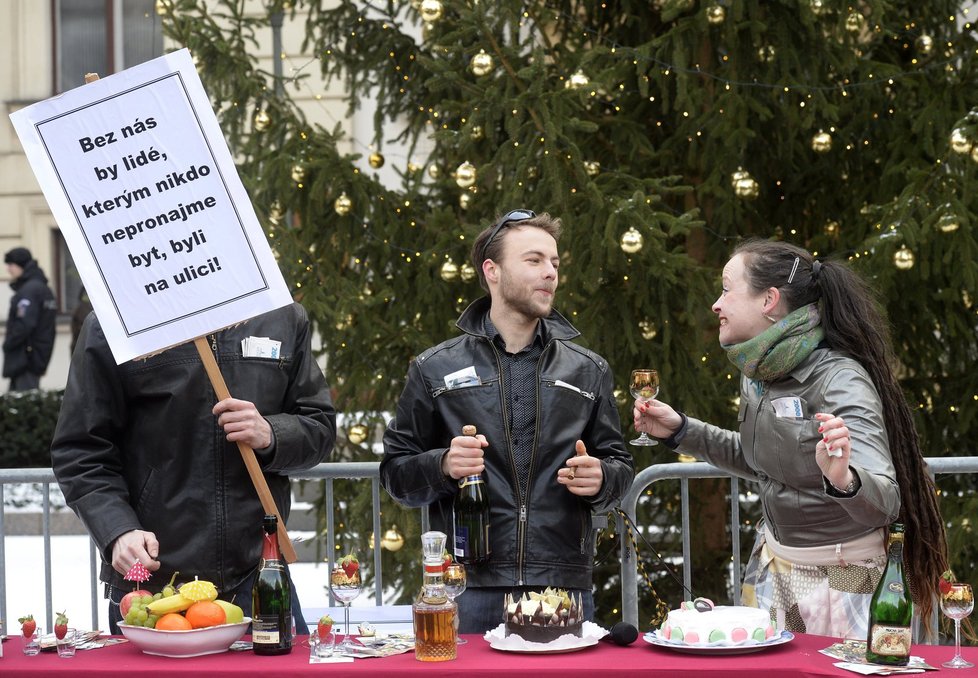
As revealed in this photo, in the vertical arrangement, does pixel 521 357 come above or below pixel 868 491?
above

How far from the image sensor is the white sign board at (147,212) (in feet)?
12.3

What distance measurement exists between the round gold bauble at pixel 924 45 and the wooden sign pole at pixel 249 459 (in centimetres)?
520

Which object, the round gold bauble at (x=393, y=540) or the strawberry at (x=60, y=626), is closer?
the strawberry at (x=60, y=626)

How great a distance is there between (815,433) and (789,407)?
0.37 feet

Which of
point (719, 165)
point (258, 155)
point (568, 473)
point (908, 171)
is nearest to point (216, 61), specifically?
point (258, 155)

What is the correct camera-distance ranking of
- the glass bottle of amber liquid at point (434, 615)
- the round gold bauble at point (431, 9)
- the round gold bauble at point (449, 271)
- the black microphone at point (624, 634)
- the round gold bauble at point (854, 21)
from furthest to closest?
the round gold bauble at point (449, 271), the round gold bauble at point (854, 21), the round gold bauble at point (431, 9), the black microphone at point (624, 634), the glass bottle of amber liquid at point (434, 615)

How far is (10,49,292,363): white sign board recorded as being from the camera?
3762 mm

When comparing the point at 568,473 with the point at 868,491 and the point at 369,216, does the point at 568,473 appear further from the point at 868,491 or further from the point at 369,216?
the point at 369,216

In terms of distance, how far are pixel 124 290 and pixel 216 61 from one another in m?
4.22

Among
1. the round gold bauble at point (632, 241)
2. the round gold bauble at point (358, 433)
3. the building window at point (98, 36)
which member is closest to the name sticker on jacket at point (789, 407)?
the round gold bauble at point (632, 241)

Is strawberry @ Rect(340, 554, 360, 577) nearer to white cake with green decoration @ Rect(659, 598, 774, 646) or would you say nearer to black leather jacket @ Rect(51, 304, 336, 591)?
black leather jacket @ Rect(51, 304, 336, 591)

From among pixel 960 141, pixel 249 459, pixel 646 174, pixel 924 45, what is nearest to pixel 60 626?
pixel 249 459

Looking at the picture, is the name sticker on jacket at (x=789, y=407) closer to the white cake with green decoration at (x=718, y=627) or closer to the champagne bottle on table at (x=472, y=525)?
the white cake with green decoration at (x=718, y=627)

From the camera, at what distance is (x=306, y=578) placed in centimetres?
998
